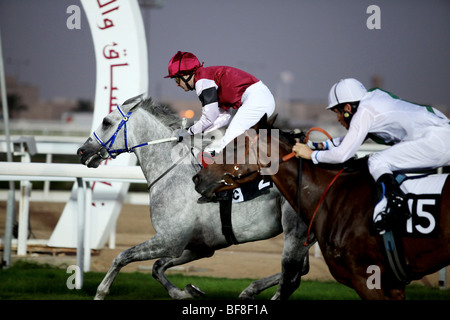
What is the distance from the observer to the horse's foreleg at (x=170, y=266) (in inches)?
157

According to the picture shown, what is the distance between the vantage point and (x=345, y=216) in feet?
9.91

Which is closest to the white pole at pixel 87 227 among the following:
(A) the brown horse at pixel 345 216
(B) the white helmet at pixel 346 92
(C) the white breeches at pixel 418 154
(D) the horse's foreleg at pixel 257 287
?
(D) the horse's foreleg at pixel 257 287

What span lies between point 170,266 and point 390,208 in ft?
5.93

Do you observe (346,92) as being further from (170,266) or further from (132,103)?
(170,266)

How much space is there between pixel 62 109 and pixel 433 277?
62422mm

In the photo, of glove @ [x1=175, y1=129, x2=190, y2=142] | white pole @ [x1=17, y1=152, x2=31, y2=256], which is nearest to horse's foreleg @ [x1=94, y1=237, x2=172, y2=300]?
glove @ [x1=175, y1=129, x2=190, y2=142]

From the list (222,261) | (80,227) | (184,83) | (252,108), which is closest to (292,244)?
(252,108)

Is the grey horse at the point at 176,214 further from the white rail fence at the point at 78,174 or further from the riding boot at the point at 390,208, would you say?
the riding boot at the point at 390,208

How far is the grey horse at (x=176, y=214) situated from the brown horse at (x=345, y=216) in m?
0.58

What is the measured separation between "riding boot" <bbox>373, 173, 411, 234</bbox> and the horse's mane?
72.0 inches

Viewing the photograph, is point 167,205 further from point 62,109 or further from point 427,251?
point 62,109

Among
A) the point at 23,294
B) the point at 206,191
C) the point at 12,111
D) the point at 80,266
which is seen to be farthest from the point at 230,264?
the point at 12,111

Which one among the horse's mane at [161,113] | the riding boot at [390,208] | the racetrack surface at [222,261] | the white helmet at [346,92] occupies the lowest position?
the racetrack surface at [222,261]

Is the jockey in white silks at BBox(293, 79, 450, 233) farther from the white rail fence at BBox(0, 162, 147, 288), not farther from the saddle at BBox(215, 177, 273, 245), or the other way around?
the white rail fence at BBox(0, 162, 147, 288)
